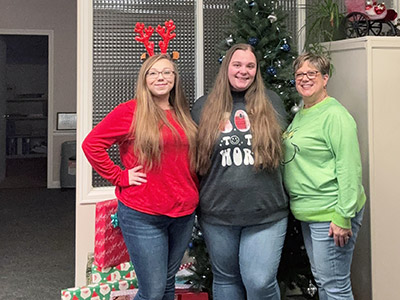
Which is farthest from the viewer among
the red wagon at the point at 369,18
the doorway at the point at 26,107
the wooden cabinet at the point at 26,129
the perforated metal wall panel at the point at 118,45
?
the wooden cabinet at the point at 26,129

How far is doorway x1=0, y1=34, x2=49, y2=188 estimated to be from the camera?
30.0 ft

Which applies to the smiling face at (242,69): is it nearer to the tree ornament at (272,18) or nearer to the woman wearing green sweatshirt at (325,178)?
the woman wearing green sweatshirt at (325,178)

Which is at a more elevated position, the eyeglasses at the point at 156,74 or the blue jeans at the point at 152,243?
the eyeglasses at the point at 156,74

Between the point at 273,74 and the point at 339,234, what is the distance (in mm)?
936

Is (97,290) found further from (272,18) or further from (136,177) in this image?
(272,18)

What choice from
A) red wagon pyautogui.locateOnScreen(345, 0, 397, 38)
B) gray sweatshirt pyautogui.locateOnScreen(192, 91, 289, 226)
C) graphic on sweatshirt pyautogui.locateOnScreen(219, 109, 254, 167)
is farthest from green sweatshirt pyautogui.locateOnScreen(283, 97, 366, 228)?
red wagon pyautogui.locateOnScreen(345, 0, 397, 38)

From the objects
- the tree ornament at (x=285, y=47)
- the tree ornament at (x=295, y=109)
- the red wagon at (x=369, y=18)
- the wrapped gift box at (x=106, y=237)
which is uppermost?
the red wagon at (x=369, y=18)

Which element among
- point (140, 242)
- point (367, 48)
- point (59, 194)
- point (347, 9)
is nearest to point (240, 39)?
point (367, 48)

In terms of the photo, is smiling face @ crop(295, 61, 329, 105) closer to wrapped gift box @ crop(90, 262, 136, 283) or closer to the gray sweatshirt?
the gray sweatshirt

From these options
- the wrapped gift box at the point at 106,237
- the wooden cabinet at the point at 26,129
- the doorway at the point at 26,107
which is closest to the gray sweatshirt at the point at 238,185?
the wrapped gift box at the point at 106,237

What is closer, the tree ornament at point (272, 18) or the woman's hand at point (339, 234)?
the woman's hand at point (339, 234)

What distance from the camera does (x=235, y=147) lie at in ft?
6.42

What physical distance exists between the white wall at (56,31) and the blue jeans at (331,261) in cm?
570

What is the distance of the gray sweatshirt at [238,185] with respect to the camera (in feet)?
6.38
